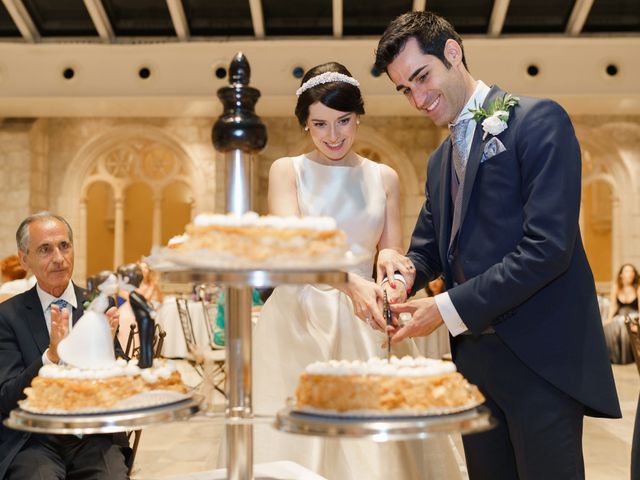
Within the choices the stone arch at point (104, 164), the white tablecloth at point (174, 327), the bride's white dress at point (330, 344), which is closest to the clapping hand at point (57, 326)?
the bride's white dress at point (330, 344)

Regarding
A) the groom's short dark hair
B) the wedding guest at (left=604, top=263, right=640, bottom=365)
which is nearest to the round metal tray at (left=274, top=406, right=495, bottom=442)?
the groom's short dark hair

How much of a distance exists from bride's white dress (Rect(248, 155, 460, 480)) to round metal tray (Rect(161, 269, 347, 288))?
62.2 inches

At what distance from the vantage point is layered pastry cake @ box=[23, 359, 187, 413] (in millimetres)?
1543

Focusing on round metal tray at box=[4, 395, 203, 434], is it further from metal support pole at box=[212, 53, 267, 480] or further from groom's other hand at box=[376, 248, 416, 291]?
groom's other hand at box=[376, 248, 416, 291]

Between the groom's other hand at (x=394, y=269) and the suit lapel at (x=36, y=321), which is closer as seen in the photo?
the groom's other hand at (x=394, y=269)

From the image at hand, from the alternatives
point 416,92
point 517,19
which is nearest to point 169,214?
point 517,19

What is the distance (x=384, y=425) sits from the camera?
1357 millimetres

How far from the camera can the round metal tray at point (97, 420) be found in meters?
1.43

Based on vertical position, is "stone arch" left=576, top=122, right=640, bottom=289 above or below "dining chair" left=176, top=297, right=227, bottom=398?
above

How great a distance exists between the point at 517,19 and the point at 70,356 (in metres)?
12.5

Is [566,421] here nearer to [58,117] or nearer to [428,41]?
[428,41]

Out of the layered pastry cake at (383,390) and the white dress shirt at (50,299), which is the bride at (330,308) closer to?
the white dress shirt at (50,299)

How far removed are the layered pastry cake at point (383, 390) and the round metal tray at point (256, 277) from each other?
0.22 metres

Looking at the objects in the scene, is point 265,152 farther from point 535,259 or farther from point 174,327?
point 535,259
